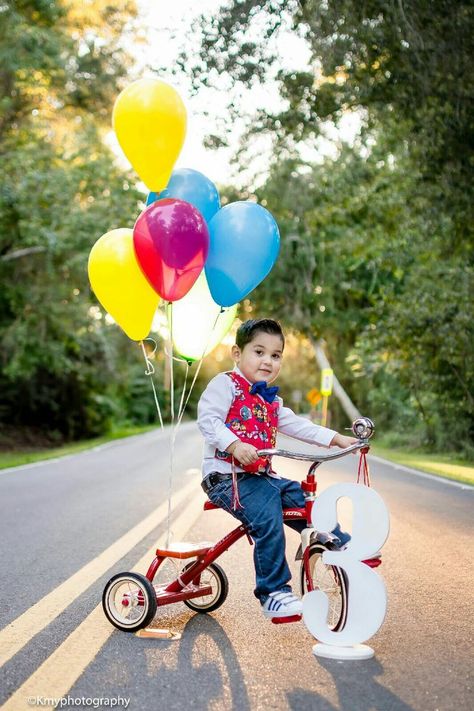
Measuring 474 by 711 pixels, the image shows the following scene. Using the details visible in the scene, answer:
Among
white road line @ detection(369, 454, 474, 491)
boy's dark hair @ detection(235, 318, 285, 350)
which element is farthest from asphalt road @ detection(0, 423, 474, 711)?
white road line @ detection(369, 454, 474, 491)

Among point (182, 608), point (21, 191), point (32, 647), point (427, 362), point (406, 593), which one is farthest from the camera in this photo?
point (21, 191)

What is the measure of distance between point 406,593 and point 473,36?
7.17 meters

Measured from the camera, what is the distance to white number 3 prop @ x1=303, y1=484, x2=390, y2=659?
3.82m

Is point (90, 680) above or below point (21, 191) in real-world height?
below

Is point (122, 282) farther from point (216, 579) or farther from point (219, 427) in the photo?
point (216, 579)

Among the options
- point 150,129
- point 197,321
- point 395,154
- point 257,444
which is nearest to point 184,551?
point 257,444

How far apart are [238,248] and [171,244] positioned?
0.47 metres

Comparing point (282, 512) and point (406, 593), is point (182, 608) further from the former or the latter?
point (406, 593)

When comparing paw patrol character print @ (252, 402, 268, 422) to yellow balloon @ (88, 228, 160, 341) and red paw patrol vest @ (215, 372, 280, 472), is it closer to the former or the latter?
red paw patrol vest @ (215, 372, 280, 472)

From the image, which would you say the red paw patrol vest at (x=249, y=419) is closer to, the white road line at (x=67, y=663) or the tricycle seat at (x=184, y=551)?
the tricycle seat at (x=184, y=551)

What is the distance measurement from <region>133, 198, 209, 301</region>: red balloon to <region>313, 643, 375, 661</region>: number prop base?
2230mm

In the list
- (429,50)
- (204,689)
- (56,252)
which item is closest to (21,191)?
(56,252)

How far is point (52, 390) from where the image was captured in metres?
32.9

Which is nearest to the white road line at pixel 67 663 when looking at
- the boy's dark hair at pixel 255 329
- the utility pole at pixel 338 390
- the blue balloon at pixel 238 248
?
the boy's dark hair at pixel 255 329
